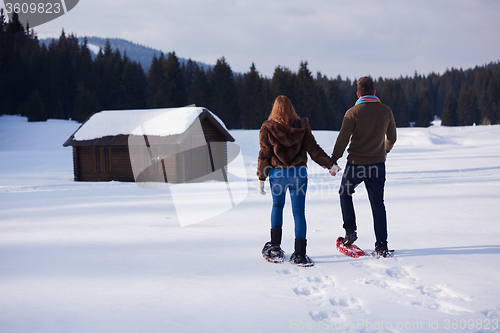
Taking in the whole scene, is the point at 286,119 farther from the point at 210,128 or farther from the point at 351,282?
the point at 210,128

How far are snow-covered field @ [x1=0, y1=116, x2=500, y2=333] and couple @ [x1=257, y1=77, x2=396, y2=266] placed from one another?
0.46 meters

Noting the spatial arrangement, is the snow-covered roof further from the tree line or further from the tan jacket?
the tree line

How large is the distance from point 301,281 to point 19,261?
3.55 m

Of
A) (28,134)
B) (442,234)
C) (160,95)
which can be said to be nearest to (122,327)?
(442,234)

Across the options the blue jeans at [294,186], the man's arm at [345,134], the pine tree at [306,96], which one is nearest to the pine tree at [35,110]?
the pine tree at [306,96]

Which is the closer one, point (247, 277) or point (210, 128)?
point (247, 277)

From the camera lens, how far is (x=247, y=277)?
12.3 feet

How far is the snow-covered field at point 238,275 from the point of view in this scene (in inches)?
111

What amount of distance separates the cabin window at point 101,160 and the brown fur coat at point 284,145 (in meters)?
14.0

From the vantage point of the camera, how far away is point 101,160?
16469 mm

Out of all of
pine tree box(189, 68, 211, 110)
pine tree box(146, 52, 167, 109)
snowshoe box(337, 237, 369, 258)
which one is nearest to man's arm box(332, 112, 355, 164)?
snowshoe box(337, 237, 369, 258)

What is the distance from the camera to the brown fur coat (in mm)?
3986

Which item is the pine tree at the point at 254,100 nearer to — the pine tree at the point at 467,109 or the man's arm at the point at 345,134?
the pine tree at the point at 467,109

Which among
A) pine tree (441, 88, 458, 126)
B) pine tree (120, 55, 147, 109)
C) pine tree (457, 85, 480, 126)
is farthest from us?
pine tree (441, 88, 458, 126)
